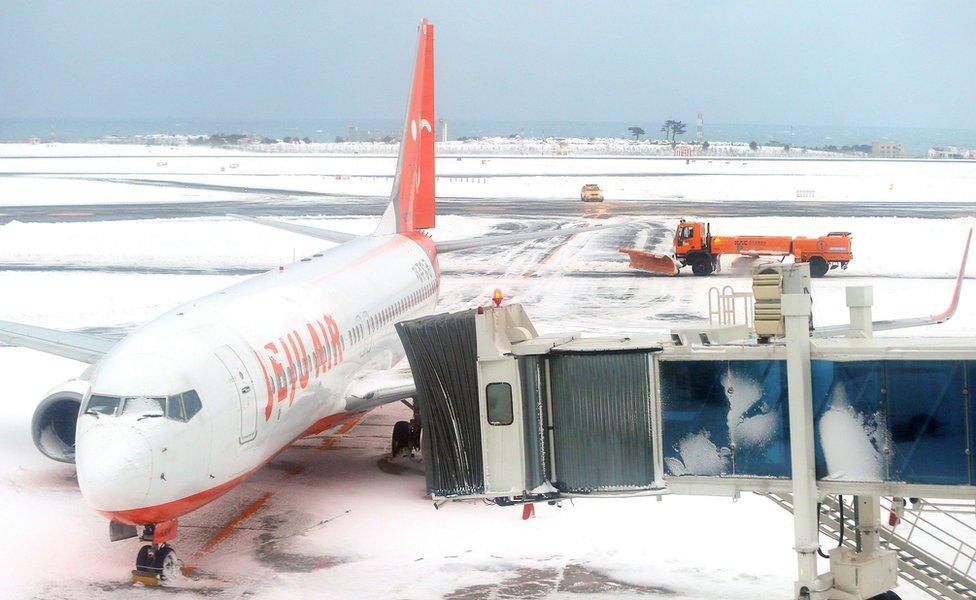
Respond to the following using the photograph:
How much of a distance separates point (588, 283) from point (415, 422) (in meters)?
24.5

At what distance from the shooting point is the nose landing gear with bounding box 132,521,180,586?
16.2 m

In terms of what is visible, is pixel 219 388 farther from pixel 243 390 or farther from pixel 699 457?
pixel 699 457

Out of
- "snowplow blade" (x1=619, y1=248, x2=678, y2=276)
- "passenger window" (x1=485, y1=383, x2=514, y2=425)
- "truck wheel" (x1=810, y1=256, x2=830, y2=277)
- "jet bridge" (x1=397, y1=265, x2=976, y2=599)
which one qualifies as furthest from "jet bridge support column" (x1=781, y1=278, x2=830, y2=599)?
"snowplow blade" (x1=619, y1=248, x2=678, y2=276)

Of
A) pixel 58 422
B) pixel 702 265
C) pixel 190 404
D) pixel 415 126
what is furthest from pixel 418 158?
pixel 702 265

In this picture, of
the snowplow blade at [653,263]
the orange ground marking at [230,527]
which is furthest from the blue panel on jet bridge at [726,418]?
the snowplow blade at [653,263]

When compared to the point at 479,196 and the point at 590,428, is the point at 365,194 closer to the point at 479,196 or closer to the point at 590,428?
the point at 479,196

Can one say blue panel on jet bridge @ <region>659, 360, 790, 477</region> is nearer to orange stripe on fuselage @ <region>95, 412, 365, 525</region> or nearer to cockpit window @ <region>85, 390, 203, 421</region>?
cockpit window @ <region>85, 390, 203, 421</region>

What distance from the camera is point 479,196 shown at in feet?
317

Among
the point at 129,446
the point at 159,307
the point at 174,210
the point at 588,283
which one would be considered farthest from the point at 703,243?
the point at 174,210

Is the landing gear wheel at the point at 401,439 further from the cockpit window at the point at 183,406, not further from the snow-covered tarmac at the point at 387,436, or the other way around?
the cockpit window at the point at 183,406

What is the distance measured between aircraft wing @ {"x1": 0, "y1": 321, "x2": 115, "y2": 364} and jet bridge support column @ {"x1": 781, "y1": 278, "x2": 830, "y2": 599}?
15.2 meters

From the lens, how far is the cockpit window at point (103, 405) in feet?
51.0

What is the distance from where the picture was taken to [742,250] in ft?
165

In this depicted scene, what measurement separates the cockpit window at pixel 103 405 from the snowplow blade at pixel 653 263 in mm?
36738
